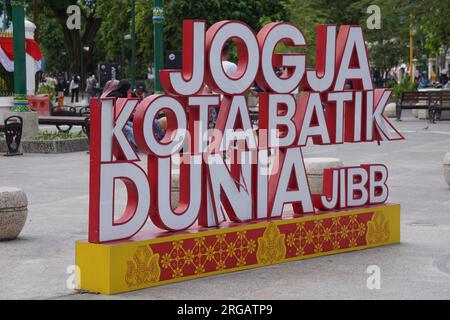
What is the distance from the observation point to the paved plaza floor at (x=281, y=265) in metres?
7.64

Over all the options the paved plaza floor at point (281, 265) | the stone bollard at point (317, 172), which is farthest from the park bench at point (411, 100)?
the stone bollard at point (317, 172)

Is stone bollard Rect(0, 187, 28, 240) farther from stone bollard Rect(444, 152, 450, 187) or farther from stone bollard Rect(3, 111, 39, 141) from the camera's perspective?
stone bollard Rect(3, 111, 39, 141)

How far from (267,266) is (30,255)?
2.24 metres

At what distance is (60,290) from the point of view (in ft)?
25.4

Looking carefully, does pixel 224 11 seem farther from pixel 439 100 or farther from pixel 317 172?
pixel 317 172

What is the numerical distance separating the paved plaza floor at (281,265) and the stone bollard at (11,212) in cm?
12

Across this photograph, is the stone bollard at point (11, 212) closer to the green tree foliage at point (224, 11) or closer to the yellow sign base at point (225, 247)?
the yellow sign base at point (225, 247)

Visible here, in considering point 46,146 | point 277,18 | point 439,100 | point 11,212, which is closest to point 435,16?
point 439,100

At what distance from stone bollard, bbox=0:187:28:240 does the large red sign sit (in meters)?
2.00

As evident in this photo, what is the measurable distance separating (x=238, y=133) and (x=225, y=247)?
1011 millimetres

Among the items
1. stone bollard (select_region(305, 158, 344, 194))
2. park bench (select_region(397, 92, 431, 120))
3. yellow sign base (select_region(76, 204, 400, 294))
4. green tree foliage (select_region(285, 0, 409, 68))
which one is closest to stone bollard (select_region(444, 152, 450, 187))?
stone bollard (select_region(305, 158, 344, 194))

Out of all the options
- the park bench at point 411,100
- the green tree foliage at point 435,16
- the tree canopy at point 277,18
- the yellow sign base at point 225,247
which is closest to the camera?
the yellow sign base at point 225,247

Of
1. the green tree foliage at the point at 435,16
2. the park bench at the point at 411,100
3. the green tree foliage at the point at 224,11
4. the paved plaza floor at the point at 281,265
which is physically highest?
the green tree foliage at the point at 224,11

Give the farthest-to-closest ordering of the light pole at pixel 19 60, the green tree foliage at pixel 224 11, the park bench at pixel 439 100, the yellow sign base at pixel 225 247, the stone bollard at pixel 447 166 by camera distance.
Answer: the green tree foliage at pixel 224 11, the park bench at pixel 439 100, the light pole at pixel 19 60, the stone bollard at pixel 447 166, the yellow sign base at pixel 225 247
